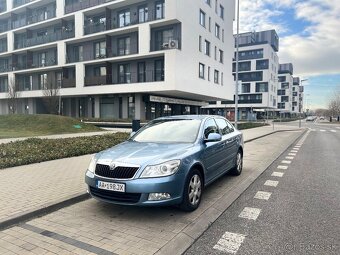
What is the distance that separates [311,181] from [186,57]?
23455mm

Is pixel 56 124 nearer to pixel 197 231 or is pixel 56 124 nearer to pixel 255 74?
pixel 197 231

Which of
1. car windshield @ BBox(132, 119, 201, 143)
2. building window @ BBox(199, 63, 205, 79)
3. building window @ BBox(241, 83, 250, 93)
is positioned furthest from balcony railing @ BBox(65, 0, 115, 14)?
building window @ BBox(241, 83, 250, 93)

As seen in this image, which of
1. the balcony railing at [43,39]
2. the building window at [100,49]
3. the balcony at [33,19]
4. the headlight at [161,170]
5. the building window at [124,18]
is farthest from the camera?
the balcony at [33,19]

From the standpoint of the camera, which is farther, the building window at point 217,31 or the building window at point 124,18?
the building window at point 217,31

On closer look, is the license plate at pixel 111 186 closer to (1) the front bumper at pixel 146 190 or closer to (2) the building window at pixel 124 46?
(1) the front bumper at pixel 146 190

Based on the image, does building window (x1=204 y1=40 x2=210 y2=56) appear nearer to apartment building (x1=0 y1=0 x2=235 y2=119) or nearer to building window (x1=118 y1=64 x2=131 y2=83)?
apartment building (x1=0 y1=0 x2=235 y2=119)

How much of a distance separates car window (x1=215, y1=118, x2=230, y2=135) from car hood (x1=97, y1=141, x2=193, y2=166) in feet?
6.22

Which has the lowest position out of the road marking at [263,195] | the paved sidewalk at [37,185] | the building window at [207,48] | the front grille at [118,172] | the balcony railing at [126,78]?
the road marking at [263,195]

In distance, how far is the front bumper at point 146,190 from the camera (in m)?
4.14

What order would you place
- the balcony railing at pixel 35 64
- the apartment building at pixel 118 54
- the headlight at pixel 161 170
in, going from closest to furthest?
the headlight at pixel 161 170 → the apartment building at pixel 118 54 → the balcony railing at pixel 35 64

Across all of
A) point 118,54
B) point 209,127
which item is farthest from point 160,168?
point 118,54

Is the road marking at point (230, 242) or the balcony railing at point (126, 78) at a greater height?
the balcony railing at point (126, 78)

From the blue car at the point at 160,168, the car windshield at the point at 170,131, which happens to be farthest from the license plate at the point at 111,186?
the car windshield at the point at 170,131

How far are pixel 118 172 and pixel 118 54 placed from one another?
29.8 meters
